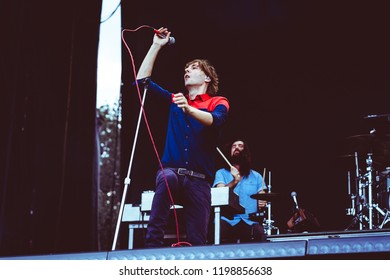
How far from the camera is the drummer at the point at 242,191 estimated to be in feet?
16.2

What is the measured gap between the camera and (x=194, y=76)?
320cm

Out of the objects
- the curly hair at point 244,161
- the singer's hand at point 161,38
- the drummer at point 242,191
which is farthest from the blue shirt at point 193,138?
the curly hair at point 244,161

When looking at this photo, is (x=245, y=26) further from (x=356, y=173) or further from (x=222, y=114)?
(x=222, y=114)

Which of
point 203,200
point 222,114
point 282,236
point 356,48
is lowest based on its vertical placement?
point 282,236

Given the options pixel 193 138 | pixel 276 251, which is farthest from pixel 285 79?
pixel 276 251

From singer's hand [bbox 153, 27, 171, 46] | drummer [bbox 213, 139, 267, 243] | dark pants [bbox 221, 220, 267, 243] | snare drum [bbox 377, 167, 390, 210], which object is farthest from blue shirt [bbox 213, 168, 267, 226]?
singer's hand [bbox 153, 27, 171, 46]

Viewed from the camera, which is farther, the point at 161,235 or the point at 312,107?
the point at 312,107

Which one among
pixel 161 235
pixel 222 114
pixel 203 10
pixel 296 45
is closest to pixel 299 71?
pixel 296 45

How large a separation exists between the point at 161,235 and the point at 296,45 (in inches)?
160

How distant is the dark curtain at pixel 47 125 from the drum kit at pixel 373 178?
3.27 meters

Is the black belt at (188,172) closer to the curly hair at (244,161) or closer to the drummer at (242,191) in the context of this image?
the drummer at (242,191)

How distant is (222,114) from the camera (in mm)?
3016

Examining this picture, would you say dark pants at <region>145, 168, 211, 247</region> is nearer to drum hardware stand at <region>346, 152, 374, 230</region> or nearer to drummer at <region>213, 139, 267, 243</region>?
drummer at <region>213, 139, 267, 243</region>

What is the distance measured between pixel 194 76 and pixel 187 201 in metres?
0.78
